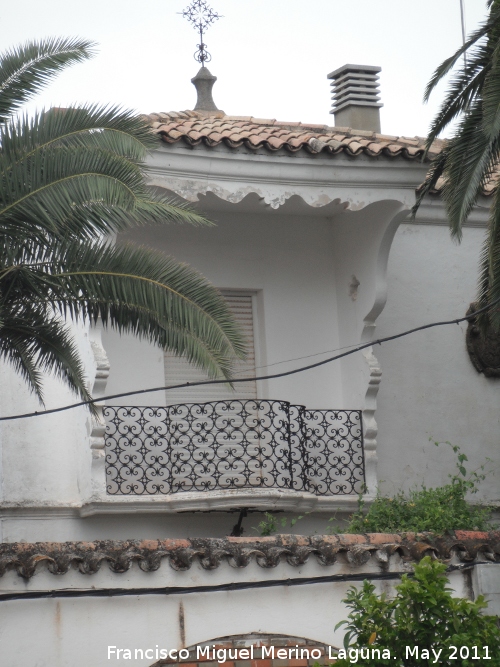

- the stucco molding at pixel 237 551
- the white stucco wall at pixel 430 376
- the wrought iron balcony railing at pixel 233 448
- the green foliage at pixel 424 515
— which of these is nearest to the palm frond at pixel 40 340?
the stucco molding at pixel 237 551

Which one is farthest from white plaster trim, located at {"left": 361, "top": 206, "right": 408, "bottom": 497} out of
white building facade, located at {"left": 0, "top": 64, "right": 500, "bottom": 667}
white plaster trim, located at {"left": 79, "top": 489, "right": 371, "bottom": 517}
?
white plaster trim, located at {"left": 79, "top": 489, "right": 371, "bottom": 517}

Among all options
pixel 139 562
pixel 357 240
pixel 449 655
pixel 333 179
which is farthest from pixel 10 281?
pixel 357 240

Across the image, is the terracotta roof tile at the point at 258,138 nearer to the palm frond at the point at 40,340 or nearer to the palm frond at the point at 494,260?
the palm frond at the point at 494,260

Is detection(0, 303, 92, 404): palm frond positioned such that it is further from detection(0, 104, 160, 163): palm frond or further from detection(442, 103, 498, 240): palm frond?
detection(442, 103, 498, 240): palm frond

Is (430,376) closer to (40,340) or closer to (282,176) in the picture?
(282,176)

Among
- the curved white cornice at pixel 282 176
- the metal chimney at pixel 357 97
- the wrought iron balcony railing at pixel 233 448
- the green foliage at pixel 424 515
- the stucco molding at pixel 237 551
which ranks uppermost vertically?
the metal chimney at pixel 357 97

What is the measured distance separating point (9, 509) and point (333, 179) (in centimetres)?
517

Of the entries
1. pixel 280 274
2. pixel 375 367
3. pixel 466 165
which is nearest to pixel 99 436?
pixel 280 274

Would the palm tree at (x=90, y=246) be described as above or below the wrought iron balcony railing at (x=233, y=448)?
above

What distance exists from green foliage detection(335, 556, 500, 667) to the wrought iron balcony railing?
7053mm

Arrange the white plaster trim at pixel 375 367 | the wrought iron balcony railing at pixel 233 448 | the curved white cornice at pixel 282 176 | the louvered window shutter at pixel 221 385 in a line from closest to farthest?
the curved white cornice at pixel 282 176 < the wrought iron balcony railing at pixel 233 448 < the louvered window shutter at pixel 221 385 < the white plaster trim at pixel 375 367

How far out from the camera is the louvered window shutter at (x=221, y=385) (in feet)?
49.5

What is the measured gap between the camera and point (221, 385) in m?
15.6

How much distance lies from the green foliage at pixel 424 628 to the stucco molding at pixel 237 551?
222cm
